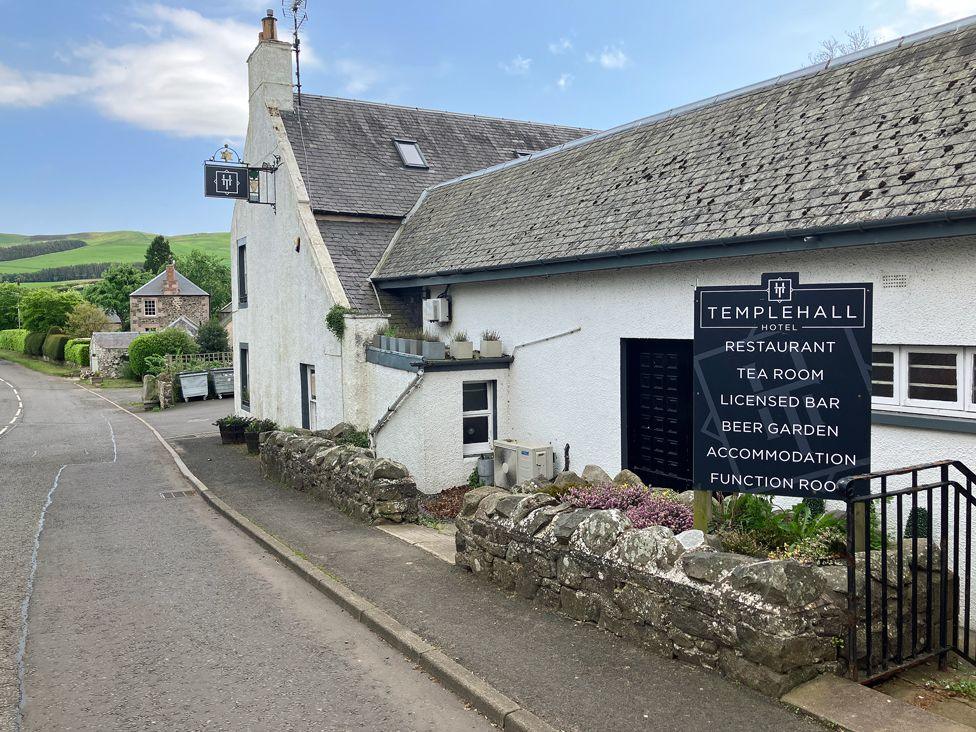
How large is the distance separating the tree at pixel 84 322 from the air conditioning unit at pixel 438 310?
61.3 meters

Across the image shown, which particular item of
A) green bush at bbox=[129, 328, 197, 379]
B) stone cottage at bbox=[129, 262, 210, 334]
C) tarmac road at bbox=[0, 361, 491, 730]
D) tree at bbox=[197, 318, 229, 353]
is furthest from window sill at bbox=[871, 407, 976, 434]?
stone cottage at bbox=[129, 262, 210, 334]

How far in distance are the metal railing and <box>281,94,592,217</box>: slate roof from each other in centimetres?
1531

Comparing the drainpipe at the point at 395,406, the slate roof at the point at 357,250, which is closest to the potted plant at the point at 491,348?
the drainpipe at the point at 395,406

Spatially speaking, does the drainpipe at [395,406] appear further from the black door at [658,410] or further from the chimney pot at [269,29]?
the chimney pot at [269,29]

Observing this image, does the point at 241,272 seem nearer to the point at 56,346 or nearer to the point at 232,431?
the point at 232,431

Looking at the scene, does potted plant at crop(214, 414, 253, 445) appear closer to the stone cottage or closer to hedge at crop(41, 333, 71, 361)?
hedge at crop(41, 333, 71, 361)

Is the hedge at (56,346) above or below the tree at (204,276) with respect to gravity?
below

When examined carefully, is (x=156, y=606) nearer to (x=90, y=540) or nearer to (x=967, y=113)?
(x=90, y=540)

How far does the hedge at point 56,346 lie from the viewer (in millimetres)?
68125

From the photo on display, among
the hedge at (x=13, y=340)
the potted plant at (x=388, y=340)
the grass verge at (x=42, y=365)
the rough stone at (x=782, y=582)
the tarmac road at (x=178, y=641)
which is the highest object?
the hedge at (x=13, y=340)

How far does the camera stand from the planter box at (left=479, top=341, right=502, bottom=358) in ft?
46.8

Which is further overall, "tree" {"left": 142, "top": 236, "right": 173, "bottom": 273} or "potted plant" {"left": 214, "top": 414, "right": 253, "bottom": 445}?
"tree" {"left": 142, "top": 236, "right": 173, "bottom": 273}

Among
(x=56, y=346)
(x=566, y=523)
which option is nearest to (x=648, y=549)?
(x=566, y=523)

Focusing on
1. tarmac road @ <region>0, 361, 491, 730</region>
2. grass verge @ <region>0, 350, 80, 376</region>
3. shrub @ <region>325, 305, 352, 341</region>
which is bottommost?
tarmac road @ <region>0, 361, 491, 730</region>
